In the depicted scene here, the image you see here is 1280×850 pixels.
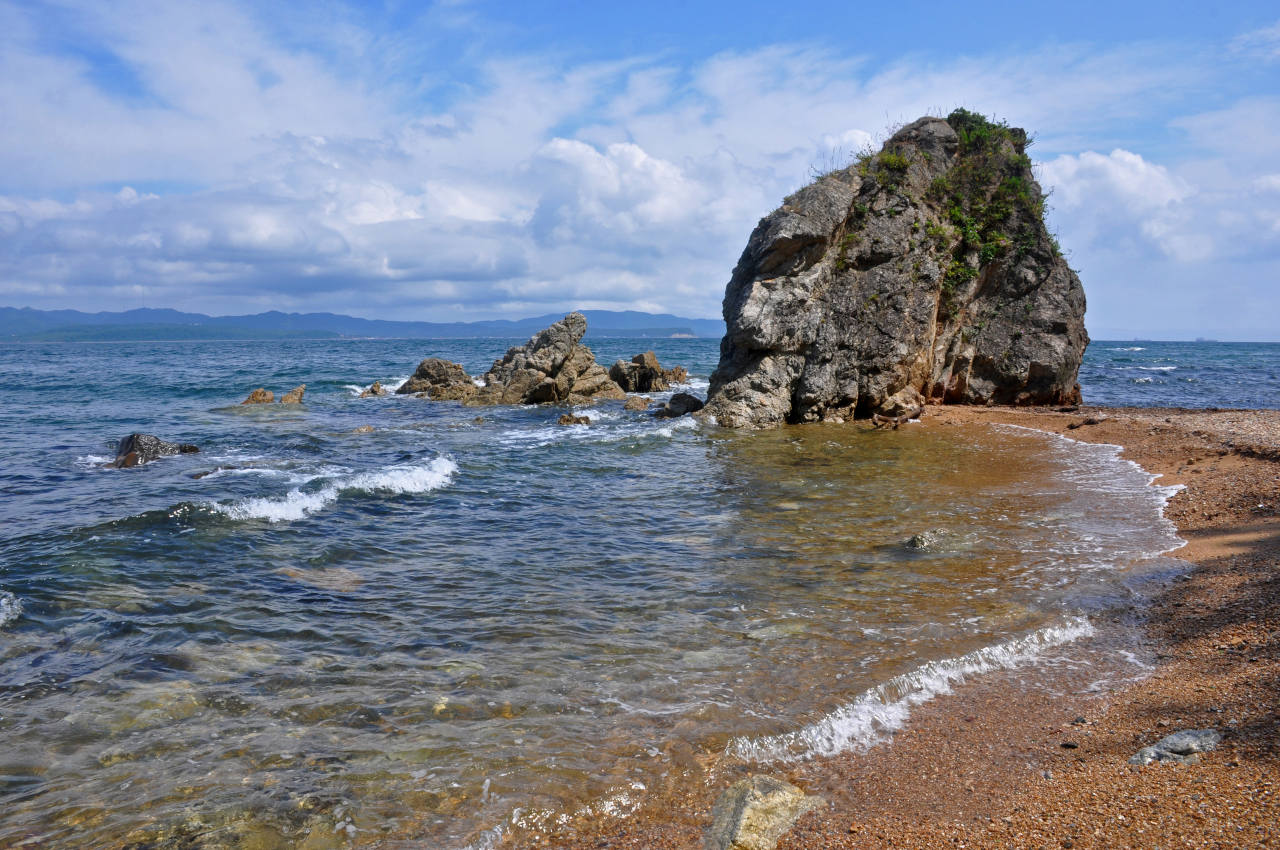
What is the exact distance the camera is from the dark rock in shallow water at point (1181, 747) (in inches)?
188

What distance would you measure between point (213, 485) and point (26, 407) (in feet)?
72.4

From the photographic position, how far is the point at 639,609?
843 centimetres

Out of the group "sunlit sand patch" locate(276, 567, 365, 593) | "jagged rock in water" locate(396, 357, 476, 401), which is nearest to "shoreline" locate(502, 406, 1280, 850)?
"sunlit sand patch" locate(276, 567, 365, 593)

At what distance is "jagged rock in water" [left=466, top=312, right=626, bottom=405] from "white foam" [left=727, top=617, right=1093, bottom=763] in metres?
26.6

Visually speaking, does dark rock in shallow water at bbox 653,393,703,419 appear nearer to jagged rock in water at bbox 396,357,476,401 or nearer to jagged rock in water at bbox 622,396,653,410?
jagged rock in water at bbox 622,396,653,410

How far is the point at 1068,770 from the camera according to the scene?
4.91 metres

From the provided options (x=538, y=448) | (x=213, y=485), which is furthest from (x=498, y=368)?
(x=213, y=485)

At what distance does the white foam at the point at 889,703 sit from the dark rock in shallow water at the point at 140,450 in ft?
57.6

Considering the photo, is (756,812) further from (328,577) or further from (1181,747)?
(328,577)

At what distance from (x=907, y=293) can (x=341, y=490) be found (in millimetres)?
19751

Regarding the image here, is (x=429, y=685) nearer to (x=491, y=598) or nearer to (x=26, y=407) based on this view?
(x=491, y=598)

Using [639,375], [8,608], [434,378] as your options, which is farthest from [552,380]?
[8,608]

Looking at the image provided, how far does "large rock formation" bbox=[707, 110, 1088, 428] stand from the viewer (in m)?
24.4

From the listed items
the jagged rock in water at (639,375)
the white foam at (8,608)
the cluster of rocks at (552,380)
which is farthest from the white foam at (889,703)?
the jagged rock in water at (639,375)
